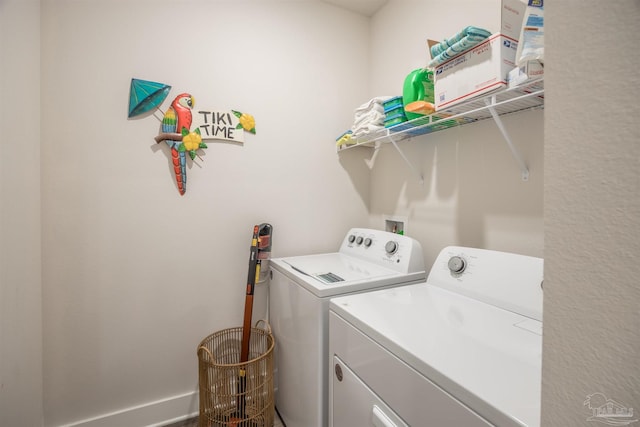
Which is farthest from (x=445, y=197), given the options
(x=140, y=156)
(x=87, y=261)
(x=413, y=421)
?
(x=87, y=261)

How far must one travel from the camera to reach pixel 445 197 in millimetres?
1525

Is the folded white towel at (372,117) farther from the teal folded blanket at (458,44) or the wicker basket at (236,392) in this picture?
the wicker basket at (236,392)

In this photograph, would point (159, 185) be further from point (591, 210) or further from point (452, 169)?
point (591, 210)

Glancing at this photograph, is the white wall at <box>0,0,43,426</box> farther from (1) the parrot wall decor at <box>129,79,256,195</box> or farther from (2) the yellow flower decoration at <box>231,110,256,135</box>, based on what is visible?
(2) the yellow flower decoration at <box>231,110,256,135</box>

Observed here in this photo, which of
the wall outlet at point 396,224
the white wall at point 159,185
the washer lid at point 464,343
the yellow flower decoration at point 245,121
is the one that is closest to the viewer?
the washer lid at point 464,343

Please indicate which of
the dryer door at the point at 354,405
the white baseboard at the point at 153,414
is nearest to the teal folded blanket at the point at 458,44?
the dryer door at the point at 354,405

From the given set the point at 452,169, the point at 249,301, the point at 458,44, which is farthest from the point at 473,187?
the point at 249,301

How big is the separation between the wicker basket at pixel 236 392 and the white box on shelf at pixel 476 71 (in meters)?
1.47

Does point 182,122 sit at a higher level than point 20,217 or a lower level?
higher

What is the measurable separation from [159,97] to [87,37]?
391 mm

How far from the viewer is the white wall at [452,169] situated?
1.16 meters

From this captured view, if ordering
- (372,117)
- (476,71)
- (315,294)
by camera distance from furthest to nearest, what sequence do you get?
(372,117)
(315,294)
(476,71)

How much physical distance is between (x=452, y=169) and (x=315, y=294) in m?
0.96

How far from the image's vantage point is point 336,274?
139 centimetres
